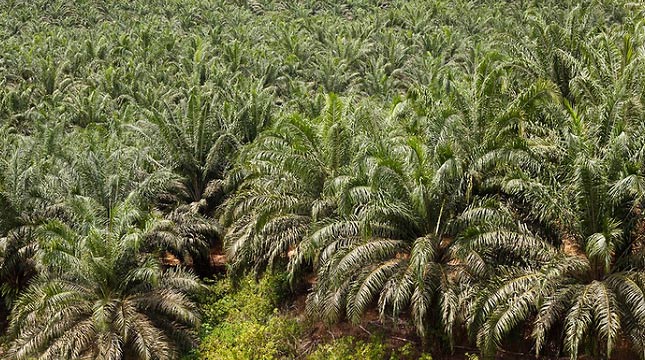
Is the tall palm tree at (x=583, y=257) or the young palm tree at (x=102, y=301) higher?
the tall palm tree at (x=583, y=257)

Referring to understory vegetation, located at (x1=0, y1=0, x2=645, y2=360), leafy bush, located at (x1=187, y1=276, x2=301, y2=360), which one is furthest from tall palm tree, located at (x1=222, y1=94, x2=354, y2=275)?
leafy bush, located at (x1=187, y1=276, x2=301, y2=360)

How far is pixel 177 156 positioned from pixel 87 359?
7386mm

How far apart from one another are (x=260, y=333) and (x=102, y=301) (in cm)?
360

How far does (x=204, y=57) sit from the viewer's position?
34031 millimetres

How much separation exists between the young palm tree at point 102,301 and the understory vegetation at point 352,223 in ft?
0.16

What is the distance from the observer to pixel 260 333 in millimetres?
14648

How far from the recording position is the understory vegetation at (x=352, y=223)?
11852mm

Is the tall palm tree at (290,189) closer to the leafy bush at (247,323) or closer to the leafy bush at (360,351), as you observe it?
the leafy bush at (247,323)

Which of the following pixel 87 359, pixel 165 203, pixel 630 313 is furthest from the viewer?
pixel 165 203

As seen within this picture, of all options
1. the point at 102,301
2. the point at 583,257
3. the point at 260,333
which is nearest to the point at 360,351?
the point at 260,333

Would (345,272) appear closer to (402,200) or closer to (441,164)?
(402,200)

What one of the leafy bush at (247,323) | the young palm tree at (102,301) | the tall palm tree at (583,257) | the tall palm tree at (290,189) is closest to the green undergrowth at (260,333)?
the leafy bush at (247,323)

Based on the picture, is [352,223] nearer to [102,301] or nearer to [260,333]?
[260,333]

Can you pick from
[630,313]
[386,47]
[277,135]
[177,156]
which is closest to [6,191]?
[177,156]
